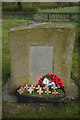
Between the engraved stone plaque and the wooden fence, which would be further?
the wooden fence

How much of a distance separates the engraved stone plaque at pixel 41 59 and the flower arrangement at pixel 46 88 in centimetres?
22

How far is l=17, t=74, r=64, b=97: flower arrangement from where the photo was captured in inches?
162

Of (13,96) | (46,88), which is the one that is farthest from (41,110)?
(13,96)

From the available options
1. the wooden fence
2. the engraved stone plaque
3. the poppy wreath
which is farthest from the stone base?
the wooden fence

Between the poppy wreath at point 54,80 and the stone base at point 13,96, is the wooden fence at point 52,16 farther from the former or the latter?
the poppy wreath at point 54,80

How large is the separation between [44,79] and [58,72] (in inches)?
18.5

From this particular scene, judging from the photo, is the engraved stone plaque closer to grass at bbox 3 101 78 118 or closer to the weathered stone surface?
the weathered stone surface

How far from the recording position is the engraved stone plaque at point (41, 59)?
423 centimetres

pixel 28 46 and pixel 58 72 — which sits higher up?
pixel 28 46

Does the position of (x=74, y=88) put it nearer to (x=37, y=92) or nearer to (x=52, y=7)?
(x=37, y=92)

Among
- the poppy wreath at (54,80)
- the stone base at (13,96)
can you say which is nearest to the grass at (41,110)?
the stone base at (13,96)

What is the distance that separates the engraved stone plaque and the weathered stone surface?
81mm

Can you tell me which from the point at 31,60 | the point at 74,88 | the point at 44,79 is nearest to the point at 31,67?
the point at 31,60

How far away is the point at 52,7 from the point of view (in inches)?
837
